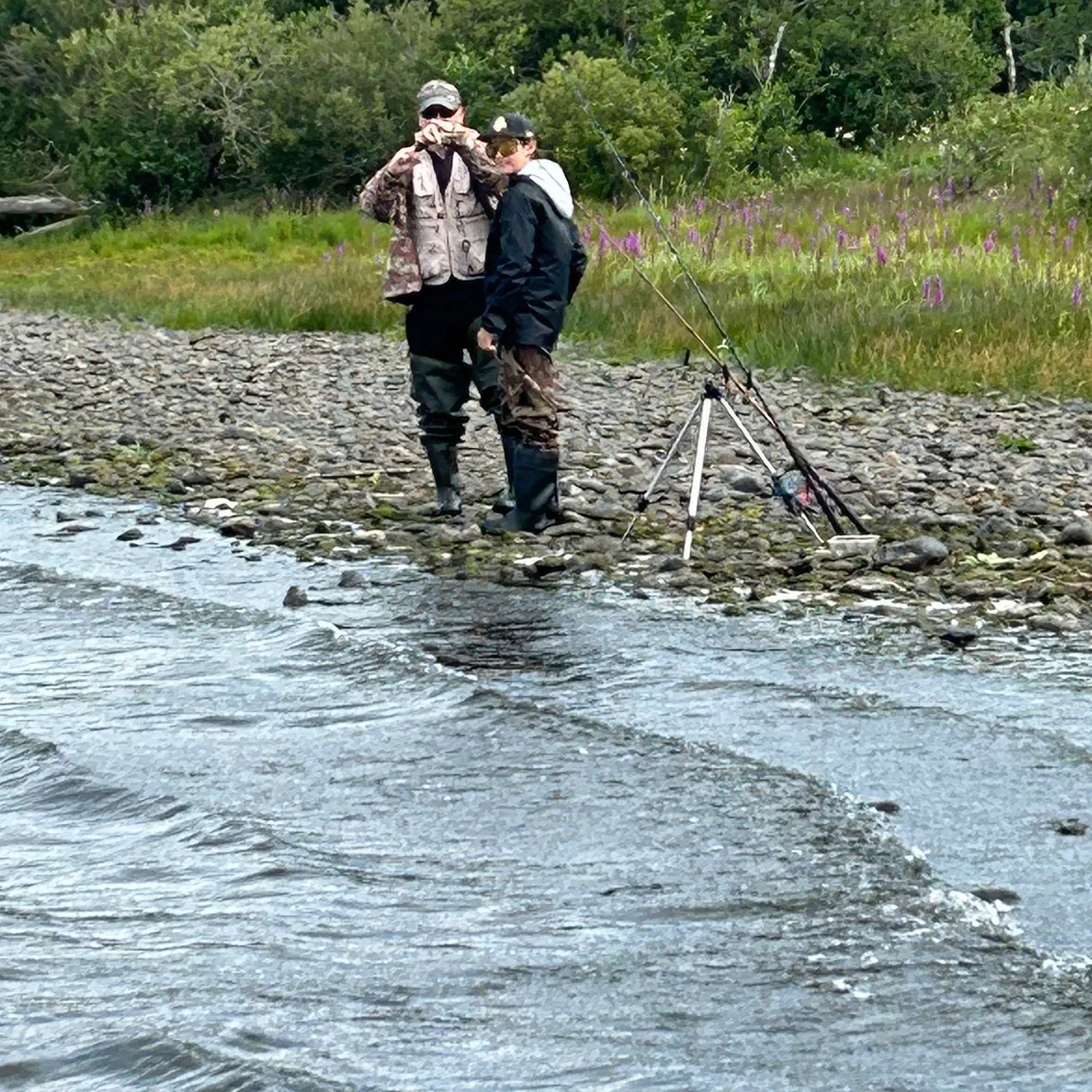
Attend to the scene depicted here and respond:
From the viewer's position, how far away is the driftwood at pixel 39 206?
3500 centimetres

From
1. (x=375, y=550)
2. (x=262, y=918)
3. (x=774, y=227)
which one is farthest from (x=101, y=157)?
(x=262, y=918)

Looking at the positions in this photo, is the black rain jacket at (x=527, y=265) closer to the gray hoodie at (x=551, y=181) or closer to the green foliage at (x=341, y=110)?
the gray hoodie at (x=551, y=181)

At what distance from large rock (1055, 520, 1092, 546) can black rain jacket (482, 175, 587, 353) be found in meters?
2.48

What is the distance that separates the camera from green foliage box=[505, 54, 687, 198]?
27.9 meters

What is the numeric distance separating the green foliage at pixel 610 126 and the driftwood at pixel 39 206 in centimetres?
966

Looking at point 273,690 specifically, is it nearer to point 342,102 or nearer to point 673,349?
point 673,349

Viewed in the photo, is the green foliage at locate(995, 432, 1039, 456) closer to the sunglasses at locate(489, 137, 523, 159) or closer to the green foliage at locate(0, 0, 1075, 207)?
the sunglasses at locate(489, 137, 523, 159)

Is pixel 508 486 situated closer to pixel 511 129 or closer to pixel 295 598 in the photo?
pixel 295 598

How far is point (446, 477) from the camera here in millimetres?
10516

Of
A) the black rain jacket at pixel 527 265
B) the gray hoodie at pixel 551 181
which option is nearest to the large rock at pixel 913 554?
the black rain jacket at pixel 527 265

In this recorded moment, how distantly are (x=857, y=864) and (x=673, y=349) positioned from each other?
11.8m

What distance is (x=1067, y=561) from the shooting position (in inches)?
354

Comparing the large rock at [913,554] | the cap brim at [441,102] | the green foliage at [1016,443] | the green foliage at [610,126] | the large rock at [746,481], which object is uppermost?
the cap brim at [441,102]

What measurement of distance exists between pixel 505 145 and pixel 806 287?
8.92 metres
